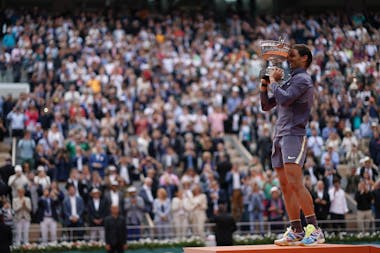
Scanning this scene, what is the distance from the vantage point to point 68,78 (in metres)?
28.6

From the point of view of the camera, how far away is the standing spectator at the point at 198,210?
23.7 metres

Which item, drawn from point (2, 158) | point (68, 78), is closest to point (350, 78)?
point (68, 78)

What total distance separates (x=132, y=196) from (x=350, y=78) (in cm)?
833

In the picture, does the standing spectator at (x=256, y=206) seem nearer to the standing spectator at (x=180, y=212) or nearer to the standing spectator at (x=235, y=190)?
the standing spectator at (x=235, y=190)

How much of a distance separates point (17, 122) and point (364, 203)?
8.94 meters

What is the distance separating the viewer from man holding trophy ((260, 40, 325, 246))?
11.3 metres

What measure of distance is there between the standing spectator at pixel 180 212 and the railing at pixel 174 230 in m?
0.10

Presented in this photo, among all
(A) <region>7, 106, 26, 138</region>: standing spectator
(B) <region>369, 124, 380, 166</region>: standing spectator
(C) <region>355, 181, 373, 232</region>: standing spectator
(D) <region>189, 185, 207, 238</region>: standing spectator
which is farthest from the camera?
(B) <region>369, 124, 380, 166</region>: standing spectator

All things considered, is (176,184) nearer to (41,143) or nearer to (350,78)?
(41,143)

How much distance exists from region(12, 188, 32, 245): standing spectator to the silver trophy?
39.3 ft

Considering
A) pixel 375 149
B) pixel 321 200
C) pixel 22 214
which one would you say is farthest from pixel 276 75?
pixel 375 149

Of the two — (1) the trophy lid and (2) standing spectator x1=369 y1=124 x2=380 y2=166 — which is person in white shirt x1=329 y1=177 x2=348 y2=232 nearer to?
(2) standing spectator x1=369 y1=124 x2=380 y2=166

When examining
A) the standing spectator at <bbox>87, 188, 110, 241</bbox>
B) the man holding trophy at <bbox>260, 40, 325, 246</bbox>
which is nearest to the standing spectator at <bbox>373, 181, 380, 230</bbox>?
the standing spectator at <bbox>87, 188, 110, 241</bbox>

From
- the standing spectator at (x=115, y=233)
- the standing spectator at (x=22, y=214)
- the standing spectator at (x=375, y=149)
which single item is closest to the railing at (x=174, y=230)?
the standing spectator at (x=22, y=214)
